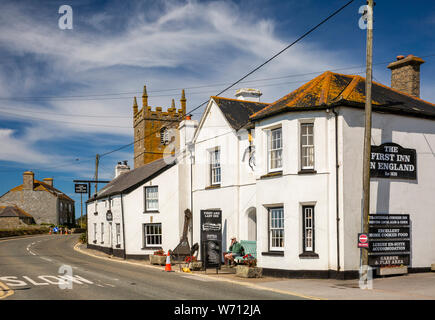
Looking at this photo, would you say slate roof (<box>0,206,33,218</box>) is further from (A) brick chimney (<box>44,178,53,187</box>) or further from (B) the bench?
(B) the bench

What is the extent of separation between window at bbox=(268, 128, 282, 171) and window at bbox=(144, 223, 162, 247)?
42.5 feet

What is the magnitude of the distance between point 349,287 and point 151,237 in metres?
18.2

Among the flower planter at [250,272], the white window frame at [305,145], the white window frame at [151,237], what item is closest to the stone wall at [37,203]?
the white window frame at [151,237]

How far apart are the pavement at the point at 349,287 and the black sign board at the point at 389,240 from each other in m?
0.68

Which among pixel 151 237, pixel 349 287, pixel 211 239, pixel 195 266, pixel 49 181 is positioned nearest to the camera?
pixel 349 287

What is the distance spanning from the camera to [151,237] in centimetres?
3147

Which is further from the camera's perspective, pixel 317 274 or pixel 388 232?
pixel 388 232

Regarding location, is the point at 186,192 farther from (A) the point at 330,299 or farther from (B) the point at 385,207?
(A) the point at 330,299

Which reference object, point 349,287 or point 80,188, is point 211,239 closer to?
→ point 349,287

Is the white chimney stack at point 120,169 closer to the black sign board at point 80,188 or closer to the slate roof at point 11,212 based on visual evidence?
the black sign board at point 80,188

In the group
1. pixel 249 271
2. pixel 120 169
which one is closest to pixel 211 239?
pixel 249 271

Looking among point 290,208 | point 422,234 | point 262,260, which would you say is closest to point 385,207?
point 422,234

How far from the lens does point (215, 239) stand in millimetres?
22422

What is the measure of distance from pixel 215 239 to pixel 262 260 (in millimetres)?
3275
